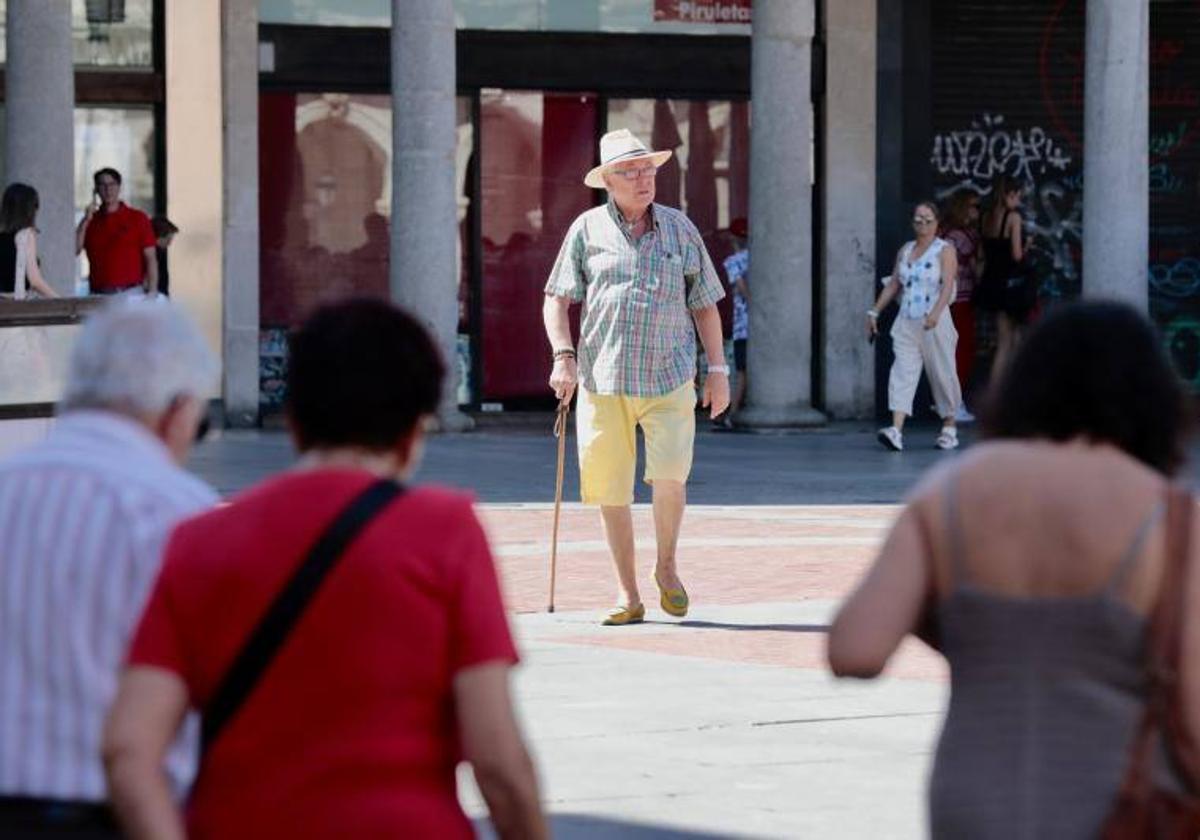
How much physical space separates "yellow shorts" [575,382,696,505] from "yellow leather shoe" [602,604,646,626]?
399 millimetres

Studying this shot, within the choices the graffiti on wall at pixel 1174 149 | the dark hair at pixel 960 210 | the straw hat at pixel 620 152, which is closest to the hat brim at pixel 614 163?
the straw hat at pixel 620 152

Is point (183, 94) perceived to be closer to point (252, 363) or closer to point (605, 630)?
point (252, 363)

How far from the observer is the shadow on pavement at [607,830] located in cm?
682

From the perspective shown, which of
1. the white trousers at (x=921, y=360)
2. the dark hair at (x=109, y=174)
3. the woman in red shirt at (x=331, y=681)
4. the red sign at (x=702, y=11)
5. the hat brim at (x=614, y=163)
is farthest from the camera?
the red sign at (x=702, y=11)

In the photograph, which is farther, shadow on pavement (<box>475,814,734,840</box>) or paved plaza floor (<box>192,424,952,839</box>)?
paved plaza floor (<box>192,424,952,839</box>)

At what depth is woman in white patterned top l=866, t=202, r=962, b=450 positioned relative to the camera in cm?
1931

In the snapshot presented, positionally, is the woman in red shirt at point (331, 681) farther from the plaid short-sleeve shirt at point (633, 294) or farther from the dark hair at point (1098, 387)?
the plaid short-sleeve shirt at point (633, 294)

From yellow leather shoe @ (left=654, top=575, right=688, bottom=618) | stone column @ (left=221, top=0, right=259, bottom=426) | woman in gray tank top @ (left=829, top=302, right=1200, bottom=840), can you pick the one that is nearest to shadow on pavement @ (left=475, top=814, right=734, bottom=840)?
woman in gray tank top @ (left=829, top=302, right=1200, bottom=840)

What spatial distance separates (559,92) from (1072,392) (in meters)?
19.1

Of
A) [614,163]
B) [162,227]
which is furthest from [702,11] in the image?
[614,163]

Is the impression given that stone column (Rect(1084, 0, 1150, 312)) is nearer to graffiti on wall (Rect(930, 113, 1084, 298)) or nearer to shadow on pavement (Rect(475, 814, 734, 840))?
graffiti on wall (Rect(930, 113, 1084, 298))

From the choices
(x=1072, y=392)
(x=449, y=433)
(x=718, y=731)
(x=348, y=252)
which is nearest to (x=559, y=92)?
(x=348, y=252)

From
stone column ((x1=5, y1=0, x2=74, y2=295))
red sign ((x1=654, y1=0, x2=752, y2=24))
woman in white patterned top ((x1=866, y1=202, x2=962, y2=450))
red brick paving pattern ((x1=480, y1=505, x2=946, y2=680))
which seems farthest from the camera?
red sign ((x1=654, y1=0, x2=752, y2=24))

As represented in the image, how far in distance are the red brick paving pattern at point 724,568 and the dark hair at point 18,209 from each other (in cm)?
313
